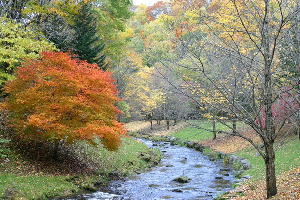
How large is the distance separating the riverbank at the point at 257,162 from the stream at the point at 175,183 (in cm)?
145

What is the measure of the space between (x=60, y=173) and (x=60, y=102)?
365 centimetres

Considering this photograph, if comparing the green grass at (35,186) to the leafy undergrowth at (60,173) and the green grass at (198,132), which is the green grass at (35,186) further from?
the green grass at (198,132)

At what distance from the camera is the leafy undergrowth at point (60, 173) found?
12367 millimetres

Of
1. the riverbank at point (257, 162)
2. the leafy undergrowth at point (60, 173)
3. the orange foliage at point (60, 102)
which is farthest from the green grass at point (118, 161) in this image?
the riverbank at point (257, 162)

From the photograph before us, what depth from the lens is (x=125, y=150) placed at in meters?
23.2

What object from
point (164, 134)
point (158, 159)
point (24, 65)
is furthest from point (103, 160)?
point (164, 134)

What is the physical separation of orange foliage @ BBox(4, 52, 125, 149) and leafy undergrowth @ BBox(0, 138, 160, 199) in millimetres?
1519

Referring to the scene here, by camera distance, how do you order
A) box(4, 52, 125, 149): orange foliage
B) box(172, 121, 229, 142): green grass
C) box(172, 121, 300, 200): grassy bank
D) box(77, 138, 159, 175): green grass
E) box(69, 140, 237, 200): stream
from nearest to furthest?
box(172, 121, 300, 200): grassy bank
box(69, 140, 237, 200): stream
box(4, 52, 125, 149): orange foliage
box(77, 138, 159, 175): green grass
box(172, 121, 229, 142): green grass

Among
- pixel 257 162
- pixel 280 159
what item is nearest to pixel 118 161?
pixel 257 162

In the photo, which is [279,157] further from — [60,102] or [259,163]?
[60,102]

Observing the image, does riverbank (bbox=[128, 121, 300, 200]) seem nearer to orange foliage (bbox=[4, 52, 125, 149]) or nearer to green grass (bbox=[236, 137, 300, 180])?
green grass (bbox=[236, 137, 300, 180])

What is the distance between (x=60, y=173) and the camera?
15414 millimetres

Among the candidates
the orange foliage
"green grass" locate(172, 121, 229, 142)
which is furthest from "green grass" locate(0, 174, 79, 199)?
"green grass" locate(172, 121, 229, 142)

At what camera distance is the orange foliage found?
14406mm
